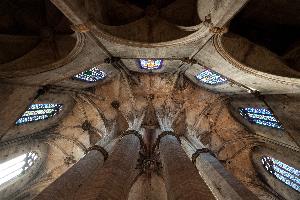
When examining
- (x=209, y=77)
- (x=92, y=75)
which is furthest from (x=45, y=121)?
(x=209, y=77)

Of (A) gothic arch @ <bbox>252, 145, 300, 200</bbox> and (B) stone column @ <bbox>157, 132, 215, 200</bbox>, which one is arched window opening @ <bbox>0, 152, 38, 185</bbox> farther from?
(A) gothic arch @ <bbox>252, 145, 300, 200</bbox>

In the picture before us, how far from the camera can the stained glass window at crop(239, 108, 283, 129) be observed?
9.88 metres

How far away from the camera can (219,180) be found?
7078 millimetres

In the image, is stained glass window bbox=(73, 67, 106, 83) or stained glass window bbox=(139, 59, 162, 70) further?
stained glass window bbox=(73, 67, 106, 83)

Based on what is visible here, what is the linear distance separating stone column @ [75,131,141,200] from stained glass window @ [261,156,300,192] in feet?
20.7

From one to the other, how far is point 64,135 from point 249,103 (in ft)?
26.0

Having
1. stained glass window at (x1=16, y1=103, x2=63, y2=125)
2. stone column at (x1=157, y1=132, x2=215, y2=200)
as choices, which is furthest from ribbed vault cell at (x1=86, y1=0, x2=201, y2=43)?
stained glass window at (x1=16, y1=103, x2=63, y2=125)

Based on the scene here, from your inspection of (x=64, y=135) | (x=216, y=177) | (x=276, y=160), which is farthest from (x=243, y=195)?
(x=64, y=135)

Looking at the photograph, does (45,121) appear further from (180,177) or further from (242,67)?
(242,67)

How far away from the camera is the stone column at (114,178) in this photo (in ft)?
15.9

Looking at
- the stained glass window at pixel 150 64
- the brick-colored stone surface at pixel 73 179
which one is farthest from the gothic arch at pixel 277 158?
the brick-colored stone surface at pixel 73 179

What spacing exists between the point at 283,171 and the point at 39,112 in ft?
31.7

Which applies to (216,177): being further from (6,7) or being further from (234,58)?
(6,7)

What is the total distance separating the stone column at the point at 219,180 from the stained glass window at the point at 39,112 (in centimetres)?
587
